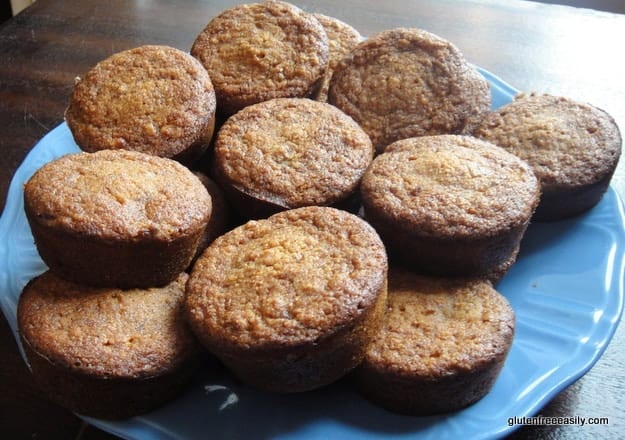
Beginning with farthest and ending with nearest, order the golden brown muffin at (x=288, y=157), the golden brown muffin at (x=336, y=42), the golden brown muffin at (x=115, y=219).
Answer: the golden brown muffin at (x=336, y=42), the golden brown muffin at (x=288, y=157), the golden brown muffin at (x=115, y=219)

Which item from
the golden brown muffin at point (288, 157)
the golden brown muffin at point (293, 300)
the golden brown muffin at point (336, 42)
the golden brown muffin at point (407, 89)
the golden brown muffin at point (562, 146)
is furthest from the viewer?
the golden brown muffin at point (336, 42)

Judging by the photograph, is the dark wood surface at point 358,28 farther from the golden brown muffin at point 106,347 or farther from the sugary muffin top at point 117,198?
the golden brown muffin at point 106,347

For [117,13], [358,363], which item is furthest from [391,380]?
[117,13]

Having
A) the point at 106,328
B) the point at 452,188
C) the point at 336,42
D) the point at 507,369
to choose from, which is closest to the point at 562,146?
the point at 452,188

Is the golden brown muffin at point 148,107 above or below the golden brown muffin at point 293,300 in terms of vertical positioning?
above

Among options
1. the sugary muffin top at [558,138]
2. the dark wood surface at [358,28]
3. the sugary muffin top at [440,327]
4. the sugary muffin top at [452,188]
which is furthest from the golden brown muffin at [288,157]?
the dark wood surface at [358,28]

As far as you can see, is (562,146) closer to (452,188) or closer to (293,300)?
(452,188)
